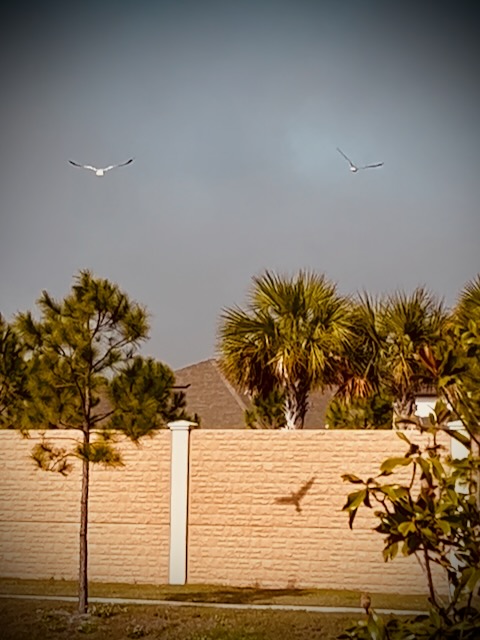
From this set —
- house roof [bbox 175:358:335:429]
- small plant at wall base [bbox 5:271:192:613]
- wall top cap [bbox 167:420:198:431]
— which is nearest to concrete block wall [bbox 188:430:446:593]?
wall top cap [bbox 167:420:198:431]

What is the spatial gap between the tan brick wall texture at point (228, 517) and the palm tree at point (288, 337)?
840 mm

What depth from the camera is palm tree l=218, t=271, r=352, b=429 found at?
23.4 ft

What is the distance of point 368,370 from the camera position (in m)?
7.44

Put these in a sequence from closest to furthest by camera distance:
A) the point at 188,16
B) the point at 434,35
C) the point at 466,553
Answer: the point at 466,553
the point at 434,35
the point at 188,16

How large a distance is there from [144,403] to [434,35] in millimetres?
3225

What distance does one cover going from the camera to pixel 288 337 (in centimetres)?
716

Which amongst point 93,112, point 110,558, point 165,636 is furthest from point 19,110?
point 110,558

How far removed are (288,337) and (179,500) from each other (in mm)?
1653

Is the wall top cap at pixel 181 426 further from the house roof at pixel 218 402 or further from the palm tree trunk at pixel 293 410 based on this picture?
the house roof at pixel 218 402

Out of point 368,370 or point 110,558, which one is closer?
point 110,558

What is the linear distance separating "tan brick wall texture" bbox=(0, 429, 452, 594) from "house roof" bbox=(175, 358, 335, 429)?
14.3 ft

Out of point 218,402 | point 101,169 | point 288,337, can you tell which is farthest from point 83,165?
point 218,402

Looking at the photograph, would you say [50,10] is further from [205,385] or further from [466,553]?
[205,385]

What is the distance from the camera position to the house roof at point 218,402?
37.4ft
